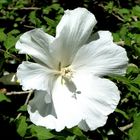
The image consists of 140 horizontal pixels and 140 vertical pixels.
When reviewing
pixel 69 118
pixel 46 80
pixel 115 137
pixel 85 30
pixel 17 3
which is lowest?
pixel 115 137

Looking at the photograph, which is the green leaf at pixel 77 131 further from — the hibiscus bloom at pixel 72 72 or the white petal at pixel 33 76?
the white petal at pixel 33 76

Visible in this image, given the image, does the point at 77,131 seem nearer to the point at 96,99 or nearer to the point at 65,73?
the point at 96,99

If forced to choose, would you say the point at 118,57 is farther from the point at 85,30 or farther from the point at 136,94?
the point at 136,94

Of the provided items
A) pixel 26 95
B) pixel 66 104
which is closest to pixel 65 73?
pixel 66 104

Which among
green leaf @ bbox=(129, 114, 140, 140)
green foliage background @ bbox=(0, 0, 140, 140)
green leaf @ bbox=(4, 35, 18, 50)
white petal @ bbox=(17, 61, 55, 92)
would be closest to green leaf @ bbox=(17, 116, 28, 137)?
green foliage background @ bbox=(0, 0, 140, 140)

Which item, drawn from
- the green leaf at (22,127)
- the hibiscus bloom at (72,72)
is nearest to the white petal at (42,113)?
the hibiscus bloom at (72,72)

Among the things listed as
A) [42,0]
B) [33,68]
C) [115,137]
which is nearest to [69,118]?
[33,68]

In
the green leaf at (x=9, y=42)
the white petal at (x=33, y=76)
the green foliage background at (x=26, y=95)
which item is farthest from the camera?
the green leaf at (x=9, y=42)

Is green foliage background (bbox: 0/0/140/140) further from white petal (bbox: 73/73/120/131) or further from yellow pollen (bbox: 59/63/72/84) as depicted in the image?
yellow pollen (bbox: 59/63/72/84)
